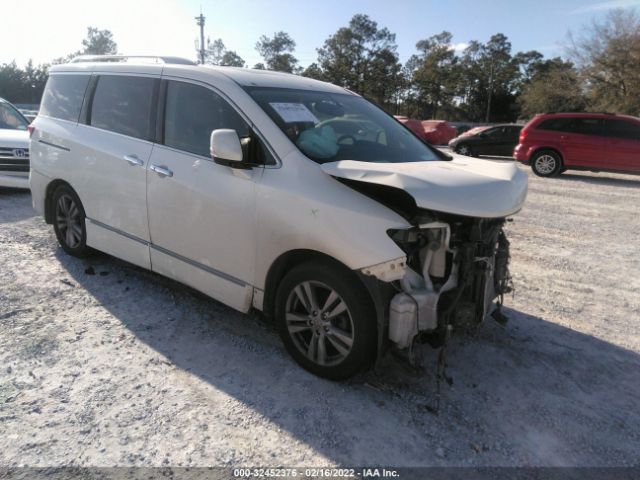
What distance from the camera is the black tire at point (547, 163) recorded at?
1347cm

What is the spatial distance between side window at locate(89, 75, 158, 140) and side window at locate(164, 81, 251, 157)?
0.87 ft

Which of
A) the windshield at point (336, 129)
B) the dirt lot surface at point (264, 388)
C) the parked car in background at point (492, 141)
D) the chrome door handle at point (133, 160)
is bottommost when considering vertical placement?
the dirt lot surface at point (264, 388)

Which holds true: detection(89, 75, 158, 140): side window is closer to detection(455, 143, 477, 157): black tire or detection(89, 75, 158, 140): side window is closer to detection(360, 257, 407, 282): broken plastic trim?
detection(360, 257, 407, 282): broken plastic trim

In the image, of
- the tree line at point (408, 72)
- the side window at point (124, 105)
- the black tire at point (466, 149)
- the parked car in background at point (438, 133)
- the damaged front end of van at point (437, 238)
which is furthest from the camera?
the tree line at point (408, 72)

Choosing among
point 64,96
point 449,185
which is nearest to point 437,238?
point 449,185

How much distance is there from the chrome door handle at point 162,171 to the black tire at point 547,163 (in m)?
12.4

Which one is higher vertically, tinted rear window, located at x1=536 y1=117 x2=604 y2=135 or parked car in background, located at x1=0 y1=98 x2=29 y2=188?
tinted rear window, located at x1=536 y1=117 x2=604 y2=135

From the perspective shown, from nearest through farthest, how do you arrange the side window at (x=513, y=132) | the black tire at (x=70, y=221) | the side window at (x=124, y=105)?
the side window at (x=124, y=105) → the black tire at (x=70, y=221) → the side window at (x=513, y=132)

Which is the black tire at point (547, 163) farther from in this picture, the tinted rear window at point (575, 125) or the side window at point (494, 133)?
the side window at point (494, 133)

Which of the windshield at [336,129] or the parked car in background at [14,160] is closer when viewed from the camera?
the windshield at [336,129]

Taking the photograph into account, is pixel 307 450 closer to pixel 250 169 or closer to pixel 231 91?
pixel 250 169

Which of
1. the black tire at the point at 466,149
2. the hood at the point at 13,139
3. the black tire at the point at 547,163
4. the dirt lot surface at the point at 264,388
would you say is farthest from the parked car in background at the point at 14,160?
the black tire at the point at 466,149

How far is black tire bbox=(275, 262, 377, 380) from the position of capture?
2.84m

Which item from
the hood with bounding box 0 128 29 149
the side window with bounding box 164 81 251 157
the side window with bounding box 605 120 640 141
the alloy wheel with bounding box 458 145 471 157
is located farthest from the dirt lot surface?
the alloy wheel with bounding box 458 145 471 157
